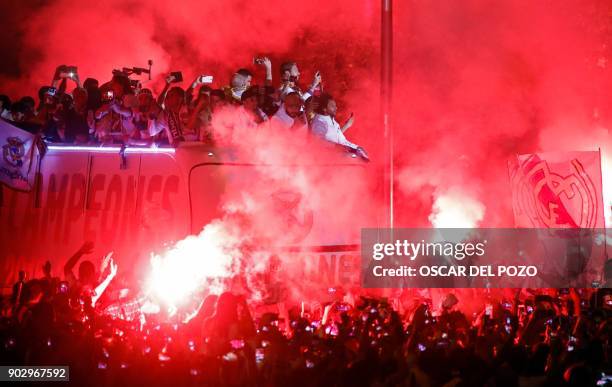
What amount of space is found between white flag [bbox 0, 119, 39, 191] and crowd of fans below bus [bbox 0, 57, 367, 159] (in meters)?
0.35

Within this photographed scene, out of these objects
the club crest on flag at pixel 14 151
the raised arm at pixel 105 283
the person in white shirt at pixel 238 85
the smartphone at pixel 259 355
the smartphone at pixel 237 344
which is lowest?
the smartphone at pixel 259 355

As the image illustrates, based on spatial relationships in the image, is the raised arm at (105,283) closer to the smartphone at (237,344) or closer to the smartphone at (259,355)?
the smartphone at (237,344)

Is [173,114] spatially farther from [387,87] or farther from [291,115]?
[387,87]

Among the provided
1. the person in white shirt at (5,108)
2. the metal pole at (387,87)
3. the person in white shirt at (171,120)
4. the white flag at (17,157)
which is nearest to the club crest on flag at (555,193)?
the metal pole at (387,87)

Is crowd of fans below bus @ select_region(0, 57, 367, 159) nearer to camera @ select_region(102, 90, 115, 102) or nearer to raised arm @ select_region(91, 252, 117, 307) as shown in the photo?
camera @ select_region(102, 90, 115, 102)

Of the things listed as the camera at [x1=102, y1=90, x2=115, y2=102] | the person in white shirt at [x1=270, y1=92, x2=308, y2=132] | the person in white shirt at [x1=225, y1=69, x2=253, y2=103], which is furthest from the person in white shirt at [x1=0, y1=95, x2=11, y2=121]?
the person in white shirt at [x1=270, y1=92, x2=308, y2=132]

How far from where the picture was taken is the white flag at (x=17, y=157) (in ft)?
28.2

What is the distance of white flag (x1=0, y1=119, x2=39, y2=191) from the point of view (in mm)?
8602

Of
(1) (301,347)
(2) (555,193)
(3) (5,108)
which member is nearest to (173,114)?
(3) (5,108)

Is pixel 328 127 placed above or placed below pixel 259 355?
above

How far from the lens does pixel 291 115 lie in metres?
9.27

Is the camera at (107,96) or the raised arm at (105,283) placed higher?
the camera at (107,96)

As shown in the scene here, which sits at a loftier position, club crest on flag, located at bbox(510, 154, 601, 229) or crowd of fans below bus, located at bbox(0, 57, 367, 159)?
crowd of fans below bus, located at bbox(0, 57, 367, 159)

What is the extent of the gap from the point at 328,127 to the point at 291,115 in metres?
0.49
